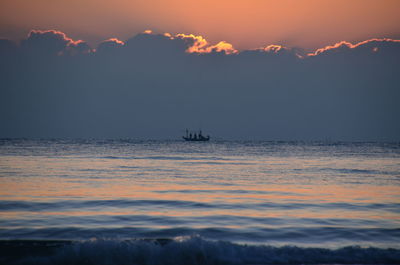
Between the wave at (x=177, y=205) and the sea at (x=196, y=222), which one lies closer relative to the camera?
the sea at (x=196, y=222)

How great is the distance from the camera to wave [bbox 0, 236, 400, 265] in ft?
30.0

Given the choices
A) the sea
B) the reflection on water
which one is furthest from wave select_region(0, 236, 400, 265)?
the reflection on water

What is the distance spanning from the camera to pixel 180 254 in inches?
371

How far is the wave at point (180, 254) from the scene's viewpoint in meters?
9.15

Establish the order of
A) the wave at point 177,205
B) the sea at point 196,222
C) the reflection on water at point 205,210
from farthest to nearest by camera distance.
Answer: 1. the wave at point 177,205
2. the reflection on water at point 205,210
3. the sea at point 196,222

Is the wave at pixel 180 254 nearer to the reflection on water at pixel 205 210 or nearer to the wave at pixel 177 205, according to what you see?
the reflection on water at pixel 205 210

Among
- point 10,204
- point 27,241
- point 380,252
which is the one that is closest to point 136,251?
point 27,241

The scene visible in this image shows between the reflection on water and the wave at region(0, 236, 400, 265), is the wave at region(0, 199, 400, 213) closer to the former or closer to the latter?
the reflection on water

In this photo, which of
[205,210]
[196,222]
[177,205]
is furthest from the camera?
[177,205]

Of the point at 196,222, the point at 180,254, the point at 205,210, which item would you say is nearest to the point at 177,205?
the point at 205,210

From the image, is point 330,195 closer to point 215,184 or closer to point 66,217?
point 215,184

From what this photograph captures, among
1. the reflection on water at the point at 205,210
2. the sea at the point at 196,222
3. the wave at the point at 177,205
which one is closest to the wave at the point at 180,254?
the sea at the point at 196,222

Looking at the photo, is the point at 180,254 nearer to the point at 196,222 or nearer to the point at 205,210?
the point at 196,222

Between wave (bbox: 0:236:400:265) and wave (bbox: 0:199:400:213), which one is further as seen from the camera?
wave (bbox: 0:199:400:213)
